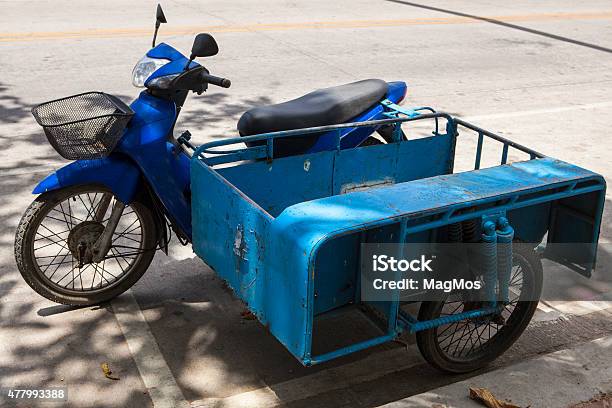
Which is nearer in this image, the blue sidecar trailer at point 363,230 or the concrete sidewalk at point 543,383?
the blue sidecar trailer at point 363,230

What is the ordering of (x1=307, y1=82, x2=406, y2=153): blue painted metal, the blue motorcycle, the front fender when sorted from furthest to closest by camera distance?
(x1=307, y1=82, x2=406, y2=153): blue painted metal → the front fender → the blue motorcycle

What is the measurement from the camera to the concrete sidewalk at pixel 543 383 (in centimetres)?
381

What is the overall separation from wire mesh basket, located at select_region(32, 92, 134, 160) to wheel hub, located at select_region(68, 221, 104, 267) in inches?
22.9

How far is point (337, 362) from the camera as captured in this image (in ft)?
14.5

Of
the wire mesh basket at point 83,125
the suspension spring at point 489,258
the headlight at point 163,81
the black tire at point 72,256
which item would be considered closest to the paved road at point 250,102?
the black tire at point 72,256

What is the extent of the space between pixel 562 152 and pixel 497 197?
4423 millimetres

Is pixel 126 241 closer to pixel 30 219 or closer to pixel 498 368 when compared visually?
pixel 30 219

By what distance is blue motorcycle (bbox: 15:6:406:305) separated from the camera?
14.1 ft

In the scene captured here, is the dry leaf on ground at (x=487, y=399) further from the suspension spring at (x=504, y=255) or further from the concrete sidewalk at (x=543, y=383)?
the suspension spring at (x=504, y=255)

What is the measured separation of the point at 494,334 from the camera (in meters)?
4.50

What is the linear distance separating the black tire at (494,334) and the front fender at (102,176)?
5.99 feet

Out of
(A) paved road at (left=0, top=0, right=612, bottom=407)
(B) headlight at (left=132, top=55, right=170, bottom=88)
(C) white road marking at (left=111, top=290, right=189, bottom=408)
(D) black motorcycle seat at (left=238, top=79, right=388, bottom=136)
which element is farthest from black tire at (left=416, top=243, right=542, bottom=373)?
(B) headlight at (left=132, top=55, right=170, bottom=88)

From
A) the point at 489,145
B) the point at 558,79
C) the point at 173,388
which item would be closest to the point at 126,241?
the point at 173,388

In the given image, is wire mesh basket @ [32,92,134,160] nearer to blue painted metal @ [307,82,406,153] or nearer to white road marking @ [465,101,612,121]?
blue painted metal @ [307,82,406,153]
